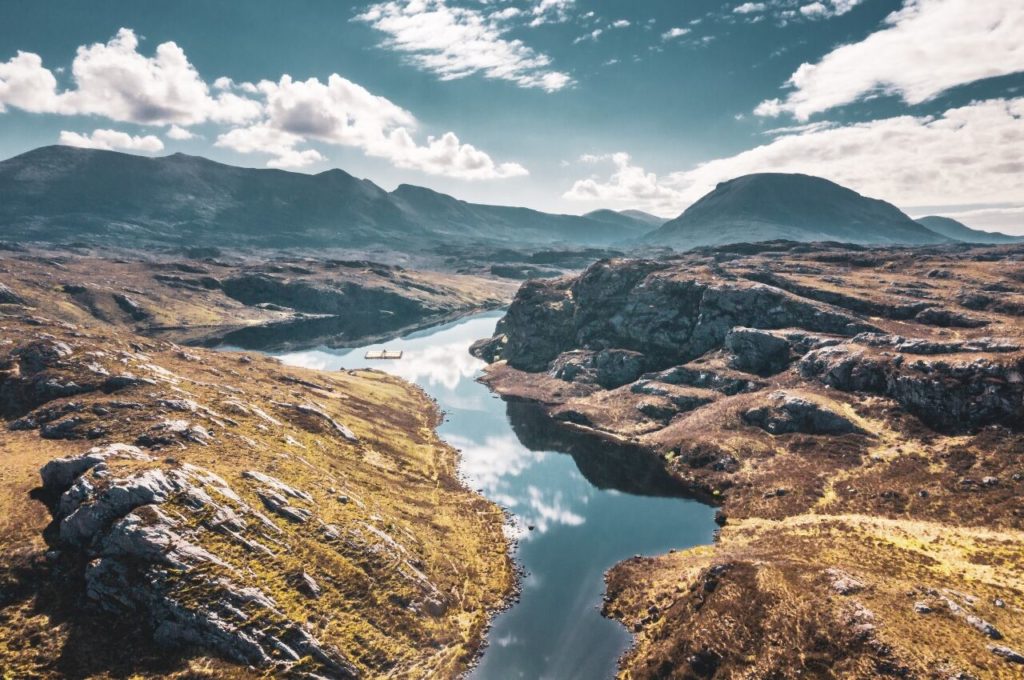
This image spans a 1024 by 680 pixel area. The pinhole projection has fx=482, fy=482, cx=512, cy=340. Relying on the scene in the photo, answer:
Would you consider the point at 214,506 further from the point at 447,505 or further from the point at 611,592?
the point at 611,592

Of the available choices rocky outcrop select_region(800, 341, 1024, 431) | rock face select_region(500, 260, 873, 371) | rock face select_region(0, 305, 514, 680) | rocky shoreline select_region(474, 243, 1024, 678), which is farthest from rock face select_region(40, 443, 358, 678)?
rock face select_region(500, 260, 873, 371)

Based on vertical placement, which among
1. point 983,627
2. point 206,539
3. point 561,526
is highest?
point 206,539

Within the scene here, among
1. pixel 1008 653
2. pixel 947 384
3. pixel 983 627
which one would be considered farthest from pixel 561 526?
pixel 947 384

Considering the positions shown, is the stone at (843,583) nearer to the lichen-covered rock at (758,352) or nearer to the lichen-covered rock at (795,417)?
the lichen-covered rock at (795,417)

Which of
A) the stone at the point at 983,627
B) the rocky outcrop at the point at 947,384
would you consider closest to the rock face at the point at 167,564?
the stone at the point at 983,627

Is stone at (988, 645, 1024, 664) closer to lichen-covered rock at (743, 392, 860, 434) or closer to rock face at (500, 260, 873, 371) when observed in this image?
lichen-covered rock at (743, 392, 860, 434)

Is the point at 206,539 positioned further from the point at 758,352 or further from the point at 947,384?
the point at 758,352
